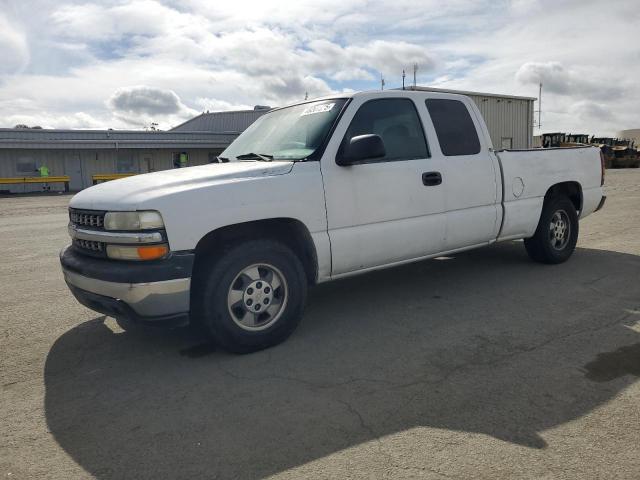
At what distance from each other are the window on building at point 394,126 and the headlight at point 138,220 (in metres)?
1.74

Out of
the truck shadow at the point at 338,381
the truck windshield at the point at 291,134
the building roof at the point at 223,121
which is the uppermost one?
the building roof at the point at 223,121

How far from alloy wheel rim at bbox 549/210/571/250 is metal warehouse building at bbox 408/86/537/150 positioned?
2238 centimetres

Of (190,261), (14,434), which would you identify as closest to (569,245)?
(190,261)

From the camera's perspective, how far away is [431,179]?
464 centimetres

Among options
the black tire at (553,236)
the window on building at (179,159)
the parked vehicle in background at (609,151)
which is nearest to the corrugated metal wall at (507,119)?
the parked vehicle in background at (609,151)

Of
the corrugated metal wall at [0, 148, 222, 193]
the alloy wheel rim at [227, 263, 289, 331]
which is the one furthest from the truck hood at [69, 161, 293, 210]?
the corrugated metal wall at [0, 148, 222, 193]

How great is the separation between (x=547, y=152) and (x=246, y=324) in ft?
13.7

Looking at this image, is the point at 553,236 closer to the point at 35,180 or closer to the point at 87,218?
the point at 87,218

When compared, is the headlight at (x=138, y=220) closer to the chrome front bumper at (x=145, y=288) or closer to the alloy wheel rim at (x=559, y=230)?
the chrome front bumper at (x=145, y=288)

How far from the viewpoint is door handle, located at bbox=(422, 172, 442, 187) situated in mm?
4602

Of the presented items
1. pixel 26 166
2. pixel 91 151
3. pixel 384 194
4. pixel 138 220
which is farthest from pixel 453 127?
pixel 26 166

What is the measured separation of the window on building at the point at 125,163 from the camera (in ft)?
115

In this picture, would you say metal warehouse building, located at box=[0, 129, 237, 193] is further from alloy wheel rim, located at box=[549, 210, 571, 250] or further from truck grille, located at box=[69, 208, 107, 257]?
alloy wheel rim, located at box=[549, 210, 571, 250]

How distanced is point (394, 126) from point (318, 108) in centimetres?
72
